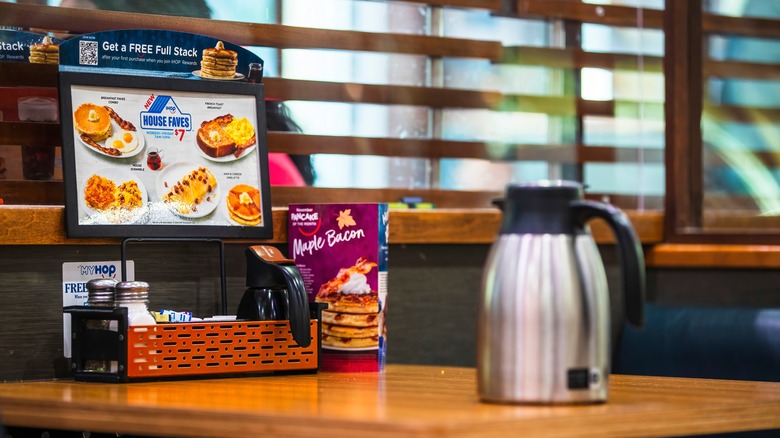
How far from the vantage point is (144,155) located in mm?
1997

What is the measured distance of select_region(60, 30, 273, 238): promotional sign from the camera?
76.4 inches

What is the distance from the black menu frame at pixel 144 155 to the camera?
6.30 ft

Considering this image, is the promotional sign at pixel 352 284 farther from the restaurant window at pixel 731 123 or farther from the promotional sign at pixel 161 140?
the restaurant window at pixel 731 123

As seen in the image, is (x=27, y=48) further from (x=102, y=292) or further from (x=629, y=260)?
(x=629, y=260)

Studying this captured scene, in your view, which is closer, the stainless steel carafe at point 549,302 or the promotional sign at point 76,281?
the stainless steel carafe at point 549,302

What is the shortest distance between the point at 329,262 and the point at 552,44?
1.07 metres

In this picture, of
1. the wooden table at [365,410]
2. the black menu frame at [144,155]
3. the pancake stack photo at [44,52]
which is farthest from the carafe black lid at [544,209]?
the pancake stack photo at [44,52]

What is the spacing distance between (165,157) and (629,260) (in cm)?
103

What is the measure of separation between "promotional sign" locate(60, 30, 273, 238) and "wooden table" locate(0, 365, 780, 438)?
15.2 inches

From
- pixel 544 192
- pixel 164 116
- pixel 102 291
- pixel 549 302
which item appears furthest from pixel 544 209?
pixel 164 116

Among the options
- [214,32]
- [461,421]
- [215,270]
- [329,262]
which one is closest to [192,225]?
[215,270]

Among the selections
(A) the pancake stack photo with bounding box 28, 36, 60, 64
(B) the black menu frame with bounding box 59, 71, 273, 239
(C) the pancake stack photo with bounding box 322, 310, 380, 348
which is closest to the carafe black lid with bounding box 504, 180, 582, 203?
(C) the pancake stack photo with bounding box 322, 310, 380, 348

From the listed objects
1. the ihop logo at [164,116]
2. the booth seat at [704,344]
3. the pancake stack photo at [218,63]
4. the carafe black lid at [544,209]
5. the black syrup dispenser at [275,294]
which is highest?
the pancake stack photo at [218,63]

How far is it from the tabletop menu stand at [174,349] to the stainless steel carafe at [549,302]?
590mm
